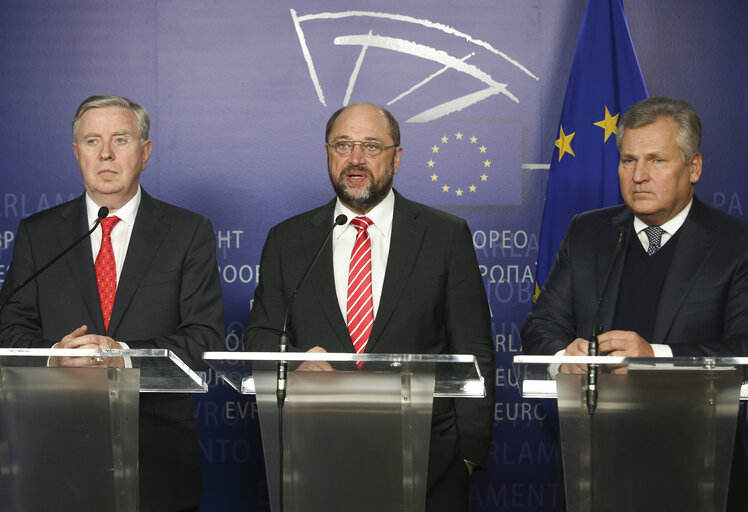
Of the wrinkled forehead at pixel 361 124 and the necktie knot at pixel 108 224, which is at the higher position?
the wrinkled forehead at pixel 361 124

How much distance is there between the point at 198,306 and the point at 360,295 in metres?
0.63

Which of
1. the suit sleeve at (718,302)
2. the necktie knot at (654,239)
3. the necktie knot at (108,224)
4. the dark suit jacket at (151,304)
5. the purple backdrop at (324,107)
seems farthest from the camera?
the purple backdrop at (324,107)

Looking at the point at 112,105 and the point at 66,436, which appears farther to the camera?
the point at 112,105

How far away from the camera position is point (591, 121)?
4781mm

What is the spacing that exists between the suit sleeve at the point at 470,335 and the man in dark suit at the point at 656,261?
0.57 ft

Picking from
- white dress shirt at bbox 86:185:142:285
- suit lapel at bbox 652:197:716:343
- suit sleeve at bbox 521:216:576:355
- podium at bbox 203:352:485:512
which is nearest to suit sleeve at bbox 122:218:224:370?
white dress shirt at bbox 86:185:142:285

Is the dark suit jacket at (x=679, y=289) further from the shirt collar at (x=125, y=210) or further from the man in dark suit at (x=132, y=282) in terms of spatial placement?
the shirt collar at (x=125, y=210)

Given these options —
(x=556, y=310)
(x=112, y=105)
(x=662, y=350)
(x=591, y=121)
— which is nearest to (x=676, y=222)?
(x=556, y=310)

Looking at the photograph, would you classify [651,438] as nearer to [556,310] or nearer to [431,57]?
[556,310]

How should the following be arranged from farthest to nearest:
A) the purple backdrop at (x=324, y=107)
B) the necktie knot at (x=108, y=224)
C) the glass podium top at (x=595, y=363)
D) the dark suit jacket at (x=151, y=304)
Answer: the purple backdrop at (x=324, y=107) → the necktie knot at (x=108, y=224) → the dark suit jacket at (x=151, y=304) → the glass podium top at (x=595, y=363)

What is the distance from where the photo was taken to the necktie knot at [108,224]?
3793 millimetres

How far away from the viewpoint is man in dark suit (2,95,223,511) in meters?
3.57

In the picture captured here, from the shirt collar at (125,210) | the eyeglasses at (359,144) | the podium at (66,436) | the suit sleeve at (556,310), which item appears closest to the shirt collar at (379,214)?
the eyeglasses at (359,144)

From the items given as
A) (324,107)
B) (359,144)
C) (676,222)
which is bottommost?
(676,222)
